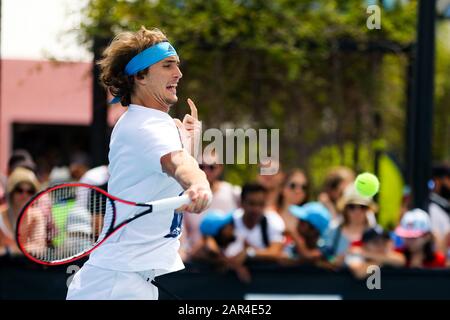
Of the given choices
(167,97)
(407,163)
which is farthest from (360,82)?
(167,97)

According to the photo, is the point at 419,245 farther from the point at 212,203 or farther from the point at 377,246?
the point at 212,203

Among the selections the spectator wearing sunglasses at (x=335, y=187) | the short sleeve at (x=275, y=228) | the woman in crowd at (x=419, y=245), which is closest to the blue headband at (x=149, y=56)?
the short sleeve at (x=275, y=228)

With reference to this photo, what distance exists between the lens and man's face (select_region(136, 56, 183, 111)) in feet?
11.9

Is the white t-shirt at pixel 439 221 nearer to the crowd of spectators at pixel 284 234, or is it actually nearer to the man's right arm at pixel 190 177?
the crowd of spectators at pixel 284 234

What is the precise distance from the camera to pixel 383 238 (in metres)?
6.82

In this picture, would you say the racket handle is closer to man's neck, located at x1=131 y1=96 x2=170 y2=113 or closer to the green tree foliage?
man's neck, located at x1=131 y1=96 x2=170 y2=113

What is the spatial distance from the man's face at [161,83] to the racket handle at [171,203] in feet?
1.58

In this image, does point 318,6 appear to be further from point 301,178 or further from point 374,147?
point 301,178

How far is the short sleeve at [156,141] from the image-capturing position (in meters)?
3.38

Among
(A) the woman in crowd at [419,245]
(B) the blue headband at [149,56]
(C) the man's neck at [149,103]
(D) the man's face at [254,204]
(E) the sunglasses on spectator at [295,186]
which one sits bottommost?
(A) the woman in crowd at [419,245]

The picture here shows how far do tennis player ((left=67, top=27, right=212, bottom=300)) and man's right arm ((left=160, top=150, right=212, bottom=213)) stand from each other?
0.53ft

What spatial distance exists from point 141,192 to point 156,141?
0.83 feet

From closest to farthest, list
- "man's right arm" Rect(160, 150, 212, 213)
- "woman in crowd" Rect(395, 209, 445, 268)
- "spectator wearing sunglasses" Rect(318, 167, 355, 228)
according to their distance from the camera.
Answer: "man's right arm" Rect(160, 150, 212, 213)
"woman in crowd" Rect(395, 209, 445, 268)
"spectator wearing sunglasses" Rect(318, 167, 355, 228)

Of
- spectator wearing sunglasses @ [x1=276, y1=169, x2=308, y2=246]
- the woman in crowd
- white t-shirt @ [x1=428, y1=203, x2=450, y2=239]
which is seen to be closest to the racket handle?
spectator wearing sunglasses @ [x1=276, y1=169, x2=308, y2=246]
